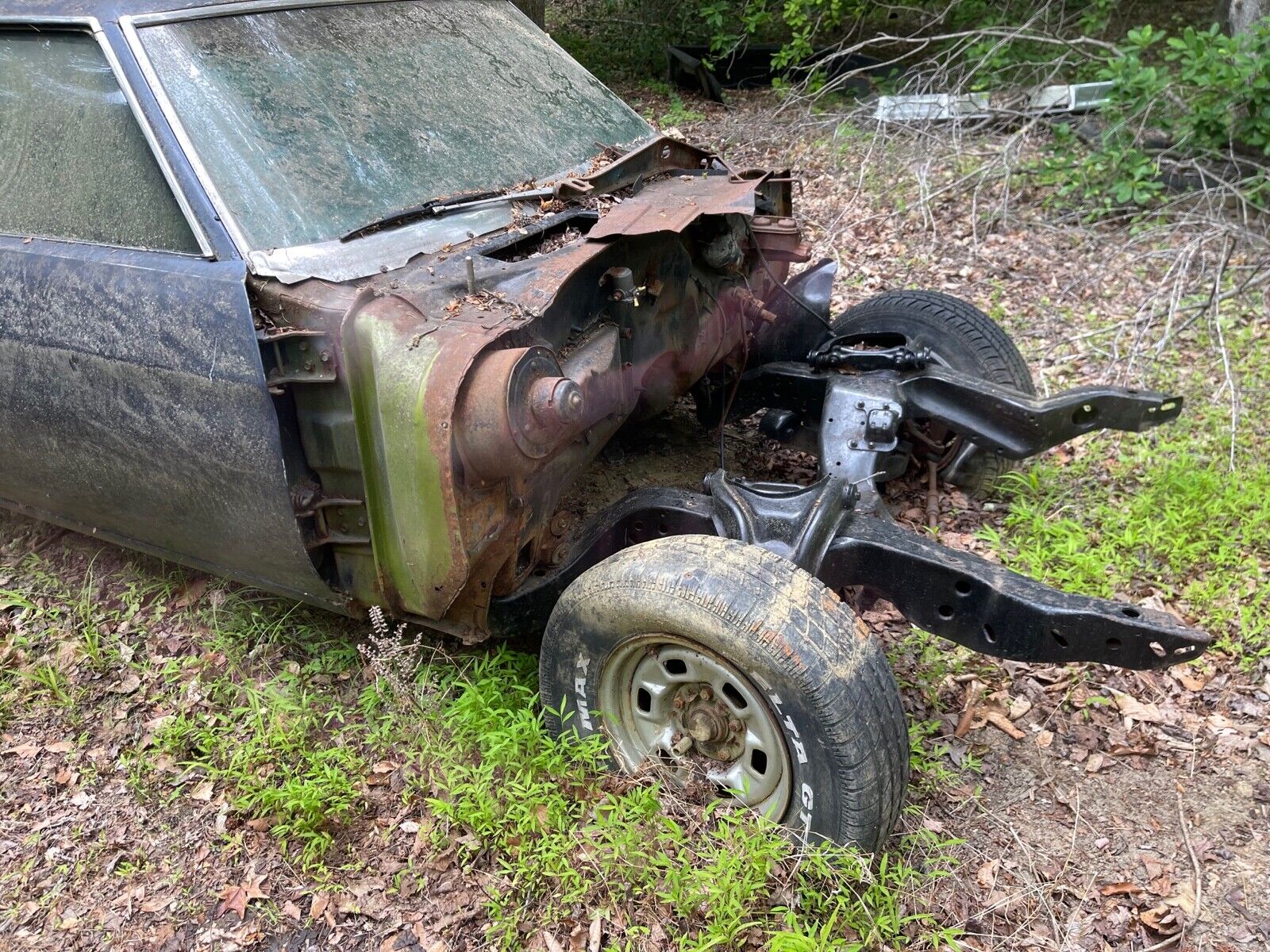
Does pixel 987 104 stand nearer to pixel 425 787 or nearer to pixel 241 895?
pixel 425 787

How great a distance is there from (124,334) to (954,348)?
2.83 metres

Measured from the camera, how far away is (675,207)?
8.80ft

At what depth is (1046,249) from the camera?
5758mm

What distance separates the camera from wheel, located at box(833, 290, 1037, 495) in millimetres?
3719

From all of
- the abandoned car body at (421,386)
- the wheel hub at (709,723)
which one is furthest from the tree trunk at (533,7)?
the wheel hub at (709,723)

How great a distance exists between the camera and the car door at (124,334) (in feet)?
7.87

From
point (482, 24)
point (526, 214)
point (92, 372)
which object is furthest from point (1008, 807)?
point (482, 24)

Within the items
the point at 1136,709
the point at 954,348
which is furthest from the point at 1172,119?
the point at 1136,709

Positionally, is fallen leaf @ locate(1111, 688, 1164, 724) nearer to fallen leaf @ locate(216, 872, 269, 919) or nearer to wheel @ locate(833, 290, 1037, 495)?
wheel @ locate(833, 290, 1037, 495)

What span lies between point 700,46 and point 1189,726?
870cm

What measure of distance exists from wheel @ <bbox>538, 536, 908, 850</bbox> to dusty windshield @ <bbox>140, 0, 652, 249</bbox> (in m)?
1.22

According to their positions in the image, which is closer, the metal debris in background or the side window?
the side window

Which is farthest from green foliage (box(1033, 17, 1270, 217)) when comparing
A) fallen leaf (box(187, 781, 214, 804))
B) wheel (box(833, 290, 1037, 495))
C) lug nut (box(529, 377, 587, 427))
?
fallen leaf (box(187, 781, 214, 804))

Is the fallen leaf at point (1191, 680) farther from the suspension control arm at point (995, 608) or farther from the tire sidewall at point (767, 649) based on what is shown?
the tire sidewall at point (767, 649)
